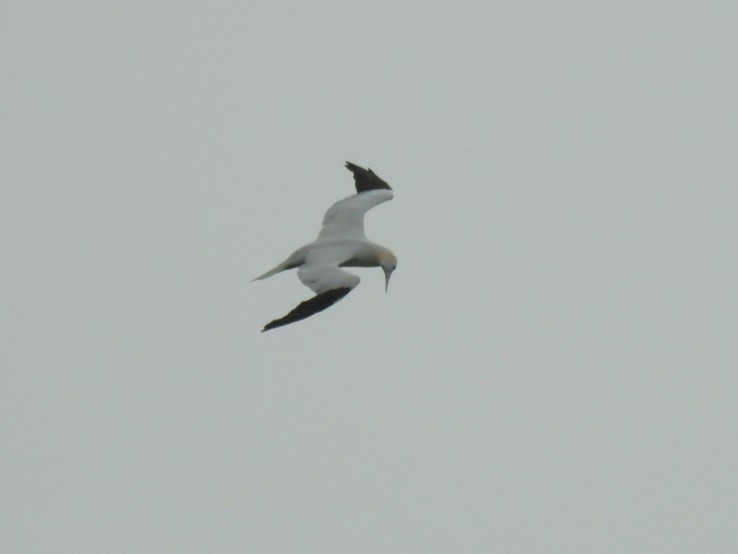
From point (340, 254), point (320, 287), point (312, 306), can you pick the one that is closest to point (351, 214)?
point (340, 254)

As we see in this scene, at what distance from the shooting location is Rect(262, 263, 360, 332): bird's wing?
877 inches

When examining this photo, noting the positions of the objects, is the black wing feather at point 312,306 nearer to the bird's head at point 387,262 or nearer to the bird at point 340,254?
the bird at point 340,254

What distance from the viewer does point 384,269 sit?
85.6 feet

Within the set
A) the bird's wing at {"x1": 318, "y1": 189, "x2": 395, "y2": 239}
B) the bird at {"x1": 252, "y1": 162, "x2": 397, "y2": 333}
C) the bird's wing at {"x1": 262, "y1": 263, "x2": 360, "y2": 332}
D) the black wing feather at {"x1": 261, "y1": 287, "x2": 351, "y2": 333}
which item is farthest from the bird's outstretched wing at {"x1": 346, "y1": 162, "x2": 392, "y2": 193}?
the black wing feather at {"x1": 261, "y1": 287, "x2": 351, "y2": 333}

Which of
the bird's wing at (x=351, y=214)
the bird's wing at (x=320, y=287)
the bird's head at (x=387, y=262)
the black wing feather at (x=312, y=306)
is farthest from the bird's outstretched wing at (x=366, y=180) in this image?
the black wing feather at (x=312, y=306)

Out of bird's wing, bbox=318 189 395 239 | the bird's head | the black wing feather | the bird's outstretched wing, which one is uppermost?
the bird's outstretched wing

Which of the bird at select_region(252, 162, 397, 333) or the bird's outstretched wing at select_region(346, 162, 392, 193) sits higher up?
the bird's outstretched wing at select_region(346, 162, 392, 193)

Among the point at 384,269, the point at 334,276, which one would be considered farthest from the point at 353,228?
the point at 334,276

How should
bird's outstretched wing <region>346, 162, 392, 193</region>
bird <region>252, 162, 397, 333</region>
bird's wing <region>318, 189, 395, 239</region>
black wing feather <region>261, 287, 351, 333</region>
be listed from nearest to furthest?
black wing feather <region>261, 287, 351, 333</region> → bird <region>252, 162, 397, 333</region> → bird's wing <region>318, 189, 395, 239</region> → bird's outstretched wing <region>346, 162, 392, 193</region>

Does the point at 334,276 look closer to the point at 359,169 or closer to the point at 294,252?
the point at 294,252

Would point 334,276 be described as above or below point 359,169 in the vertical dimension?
below

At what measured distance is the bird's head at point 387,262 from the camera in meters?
26.0

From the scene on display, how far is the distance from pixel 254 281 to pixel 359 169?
19.7 feet

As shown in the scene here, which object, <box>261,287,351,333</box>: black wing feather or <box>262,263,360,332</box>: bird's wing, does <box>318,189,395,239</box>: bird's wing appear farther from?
<box>261,287,351,333</box>: black wing feather
